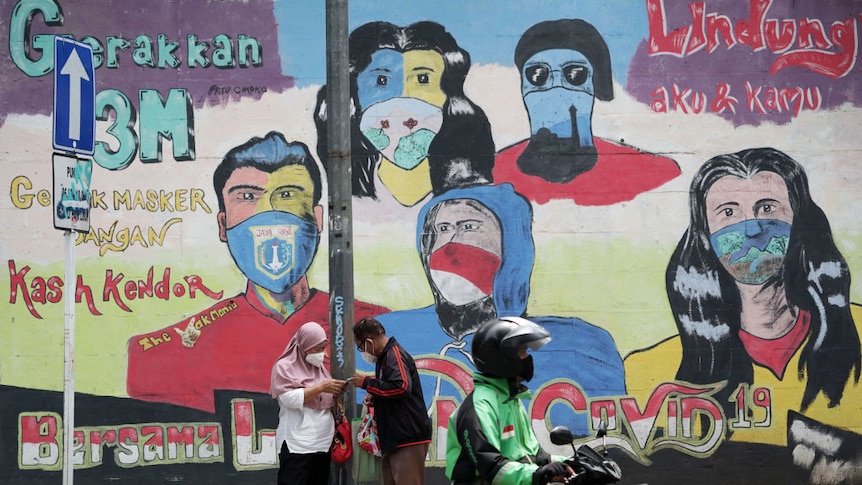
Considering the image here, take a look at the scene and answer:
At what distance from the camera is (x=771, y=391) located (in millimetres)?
9156

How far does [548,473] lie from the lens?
4.58 m

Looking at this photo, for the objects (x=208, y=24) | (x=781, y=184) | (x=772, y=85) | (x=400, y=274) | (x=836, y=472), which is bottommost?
(x=836, y=472)

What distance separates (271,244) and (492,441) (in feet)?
15.8

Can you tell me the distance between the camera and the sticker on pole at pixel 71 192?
5.67 metres

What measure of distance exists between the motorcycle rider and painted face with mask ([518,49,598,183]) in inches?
168

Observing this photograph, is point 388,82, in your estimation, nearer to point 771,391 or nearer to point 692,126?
point 692,126

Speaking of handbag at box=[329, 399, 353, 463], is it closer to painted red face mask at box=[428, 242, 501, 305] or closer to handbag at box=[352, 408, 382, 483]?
handbag at box=[352, 408, 382, 483]

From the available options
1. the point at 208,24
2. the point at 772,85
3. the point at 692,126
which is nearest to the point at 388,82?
the point at 208,24

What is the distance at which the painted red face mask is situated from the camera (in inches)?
360

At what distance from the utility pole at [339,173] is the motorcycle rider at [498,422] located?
59.4 inches

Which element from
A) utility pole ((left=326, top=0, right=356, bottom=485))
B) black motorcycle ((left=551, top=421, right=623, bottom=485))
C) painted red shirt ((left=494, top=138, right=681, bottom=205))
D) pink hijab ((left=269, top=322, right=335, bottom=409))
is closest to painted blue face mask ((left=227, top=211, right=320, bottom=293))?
painted red shirt ((left=494, top=138, right=681, bottom=205))

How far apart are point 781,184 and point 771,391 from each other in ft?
6.01
